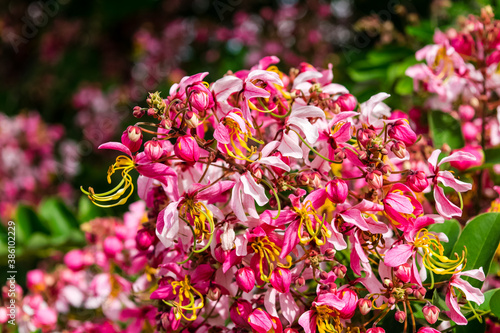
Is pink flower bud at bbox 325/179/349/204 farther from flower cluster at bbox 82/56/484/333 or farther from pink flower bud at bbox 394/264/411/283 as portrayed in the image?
pink flower bud at bbox 394/264/411/283

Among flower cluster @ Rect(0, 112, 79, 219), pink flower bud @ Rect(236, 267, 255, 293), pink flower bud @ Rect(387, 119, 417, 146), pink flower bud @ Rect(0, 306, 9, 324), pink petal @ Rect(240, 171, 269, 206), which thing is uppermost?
pink flower bud @ Rect(387, 119, 417, 146)

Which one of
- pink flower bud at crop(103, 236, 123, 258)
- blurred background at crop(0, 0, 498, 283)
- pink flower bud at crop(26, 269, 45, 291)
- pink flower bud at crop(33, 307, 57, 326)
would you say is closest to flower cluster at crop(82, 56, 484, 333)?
pink flower bud at crop(103, 236, 123, 258)

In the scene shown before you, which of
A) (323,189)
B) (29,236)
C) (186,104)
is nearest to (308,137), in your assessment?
(323,189)

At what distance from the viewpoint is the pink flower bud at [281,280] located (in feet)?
2.41

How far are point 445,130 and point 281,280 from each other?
634 millimetres

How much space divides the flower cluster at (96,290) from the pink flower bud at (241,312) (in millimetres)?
331

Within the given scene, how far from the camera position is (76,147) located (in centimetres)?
310

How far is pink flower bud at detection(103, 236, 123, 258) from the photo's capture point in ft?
4.08

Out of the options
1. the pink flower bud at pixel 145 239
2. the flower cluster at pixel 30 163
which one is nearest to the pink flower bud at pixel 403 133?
the pink flower bud at pixel 145 239

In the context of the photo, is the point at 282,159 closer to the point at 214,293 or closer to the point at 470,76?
the point at 214,293

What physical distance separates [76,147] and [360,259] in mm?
2698

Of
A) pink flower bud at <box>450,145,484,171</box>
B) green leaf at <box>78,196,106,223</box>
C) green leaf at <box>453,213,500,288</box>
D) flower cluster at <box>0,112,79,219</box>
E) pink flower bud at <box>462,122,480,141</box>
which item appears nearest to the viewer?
green leaf at <box>453,213,500,288</box>

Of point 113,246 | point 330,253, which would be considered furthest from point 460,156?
point 113,246

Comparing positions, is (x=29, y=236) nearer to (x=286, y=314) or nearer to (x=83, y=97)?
(x=286, y=314)
